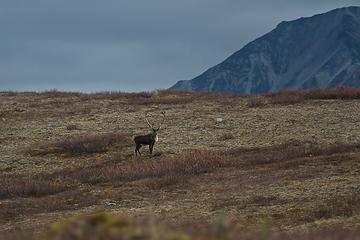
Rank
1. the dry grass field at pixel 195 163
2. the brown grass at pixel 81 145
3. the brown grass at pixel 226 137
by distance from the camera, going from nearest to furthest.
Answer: the dry grass field at pixel 195 163 < the brown grass at pixel 81 145 < the brown grass at pixel 226 137

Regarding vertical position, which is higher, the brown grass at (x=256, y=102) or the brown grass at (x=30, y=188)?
the brown grass at (x=256, y=102)

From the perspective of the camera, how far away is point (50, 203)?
25.1 m

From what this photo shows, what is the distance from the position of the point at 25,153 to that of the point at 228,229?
1191 inches

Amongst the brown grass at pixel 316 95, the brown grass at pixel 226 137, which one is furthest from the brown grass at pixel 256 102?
the brown grass at pixel 226 137

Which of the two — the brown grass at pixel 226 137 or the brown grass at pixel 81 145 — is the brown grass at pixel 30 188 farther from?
the brown grass at pixel 226 137

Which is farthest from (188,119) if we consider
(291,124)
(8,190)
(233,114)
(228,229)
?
(228,229)

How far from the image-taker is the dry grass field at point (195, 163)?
67.2 feet

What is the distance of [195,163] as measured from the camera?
100 feet

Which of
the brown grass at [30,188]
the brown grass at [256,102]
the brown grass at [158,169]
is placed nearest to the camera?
the brown grass at [30,188]

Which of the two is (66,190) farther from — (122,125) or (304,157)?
(122,125)

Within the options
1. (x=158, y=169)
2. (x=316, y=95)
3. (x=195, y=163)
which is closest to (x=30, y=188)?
(x=158, y=169)

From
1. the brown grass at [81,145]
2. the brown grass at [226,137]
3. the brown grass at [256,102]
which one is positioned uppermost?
the brown grass at [256,102]

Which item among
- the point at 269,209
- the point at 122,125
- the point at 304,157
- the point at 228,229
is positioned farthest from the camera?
the point at 122,125

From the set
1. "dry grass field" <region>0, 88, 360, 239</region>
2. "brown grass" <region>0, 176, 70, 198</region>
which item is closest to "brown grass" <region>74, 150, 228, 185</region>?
"dry grass field" <region>0, 88, 360, 239</region>
